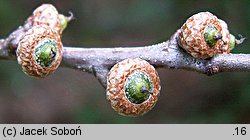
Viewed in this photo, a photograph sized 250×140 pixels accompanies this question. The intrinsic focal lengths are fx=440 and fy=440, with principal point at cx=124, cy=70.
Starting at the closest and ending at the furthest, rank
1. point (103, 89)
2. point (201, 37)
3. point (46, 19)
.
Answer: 1. point (201, 37)
2. point (46, 19)
3. point (103, 89)

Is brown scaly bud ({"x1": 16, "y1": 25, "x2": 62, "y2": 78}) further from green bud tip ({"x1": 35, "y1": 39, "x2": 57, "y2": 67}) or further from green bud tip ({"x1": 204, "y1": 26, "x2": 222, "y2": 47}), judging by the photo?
green bud tip ({"x1": 204, "y1": 26, "x2": 222, "y2": 47})

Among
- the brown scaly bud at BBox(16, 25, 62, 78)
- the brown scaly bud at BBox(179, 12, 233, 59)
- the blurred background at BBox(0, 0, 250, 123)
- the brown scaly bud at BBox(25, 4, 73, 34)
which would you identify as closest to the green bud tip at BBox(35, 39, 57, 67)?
the brown scaly bud at BBox(16, 25, 62, 78)

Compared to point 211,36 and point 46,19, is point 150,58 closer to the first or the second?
point 211,36

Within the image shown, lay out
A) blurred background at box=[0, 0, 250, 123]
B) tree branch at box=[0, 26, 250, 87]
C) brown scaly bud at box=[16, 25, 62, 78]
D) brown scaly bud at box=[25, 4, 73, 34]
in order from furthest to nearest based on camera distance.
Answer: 1. blurred background at box=[0, 0, 250, 123]
2. brown scaly bud at box=[25, 4, 73, 34]
3. brown scaly bud at box=[16, 25, 62, 78]
4. tree branch at box=[0, 26, 250, 87]

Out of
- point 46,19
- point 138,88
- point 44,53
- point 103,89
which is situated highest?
point 103,89

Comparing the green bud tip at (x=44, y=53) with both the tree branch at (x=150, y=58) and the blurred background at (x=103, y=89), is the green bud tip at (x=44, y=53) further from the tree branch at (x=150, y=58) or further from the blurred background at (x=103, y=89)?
the blurred background at (x=103, y=89)

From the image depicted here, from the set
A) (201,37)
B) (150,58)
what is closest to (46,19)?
(150,58)

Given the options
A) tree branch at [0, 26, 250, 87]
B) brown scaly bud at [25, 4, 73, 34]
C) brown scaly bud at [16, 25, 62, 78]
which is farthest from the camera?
brown scaly bud at [25, 4, 73, 34]
